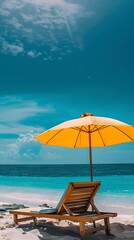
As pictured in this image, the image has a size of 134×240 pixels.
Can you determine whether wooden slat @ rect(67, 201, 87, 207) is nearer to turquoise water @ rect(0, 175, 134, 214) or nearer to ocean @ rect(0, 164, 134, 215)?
ocean @ rect(0, 164, 134, 215)

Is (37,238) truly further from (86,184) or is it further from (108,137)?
→ (108,137)

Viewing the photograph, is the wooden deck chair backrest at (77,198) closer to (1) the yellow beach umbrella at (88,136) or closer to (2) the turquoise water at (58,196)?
(1) the yellow beach umbrella at (88,136)

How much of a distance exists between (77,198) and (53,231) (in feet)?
2.21

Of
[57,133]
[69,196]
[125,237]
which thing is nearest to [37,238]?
[69,196]

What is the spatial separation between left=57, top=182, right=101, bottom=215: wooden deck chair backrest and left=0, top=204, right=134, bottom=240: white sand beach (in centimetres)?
35

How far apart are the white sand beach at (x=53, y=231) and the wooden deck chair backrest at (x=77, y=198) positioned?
13.8 inches

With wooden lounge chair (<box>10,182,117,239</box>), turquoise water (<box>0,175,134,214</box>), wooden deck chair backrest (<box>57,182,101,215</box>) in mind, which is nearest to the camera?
wooden lounge chair (<box>10,182,117,239</box>)

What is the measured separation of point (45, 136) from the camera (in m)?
6.68

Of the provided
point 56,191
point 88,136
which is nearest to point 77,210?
point 88,136

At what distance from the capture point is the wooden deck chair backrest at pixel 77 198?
5.28 m

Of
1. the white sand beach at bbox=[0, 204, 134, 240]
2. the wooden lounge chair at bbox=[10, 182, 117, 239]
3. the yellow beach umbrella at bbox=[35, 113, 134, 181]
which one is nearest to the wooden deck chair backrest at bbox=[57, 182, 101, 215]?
the wooden lounge chair at bbox=[10, 182, 117, 239]

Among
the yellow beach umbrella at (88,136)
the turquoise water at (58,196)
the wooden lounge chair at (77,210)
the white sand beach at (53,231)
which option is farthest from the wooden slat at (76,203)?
the turquoise water at (58,196)

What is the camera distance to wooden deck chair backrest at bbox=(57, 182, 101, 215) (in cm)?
528

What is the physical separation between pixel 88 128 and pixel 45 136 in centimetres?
84
